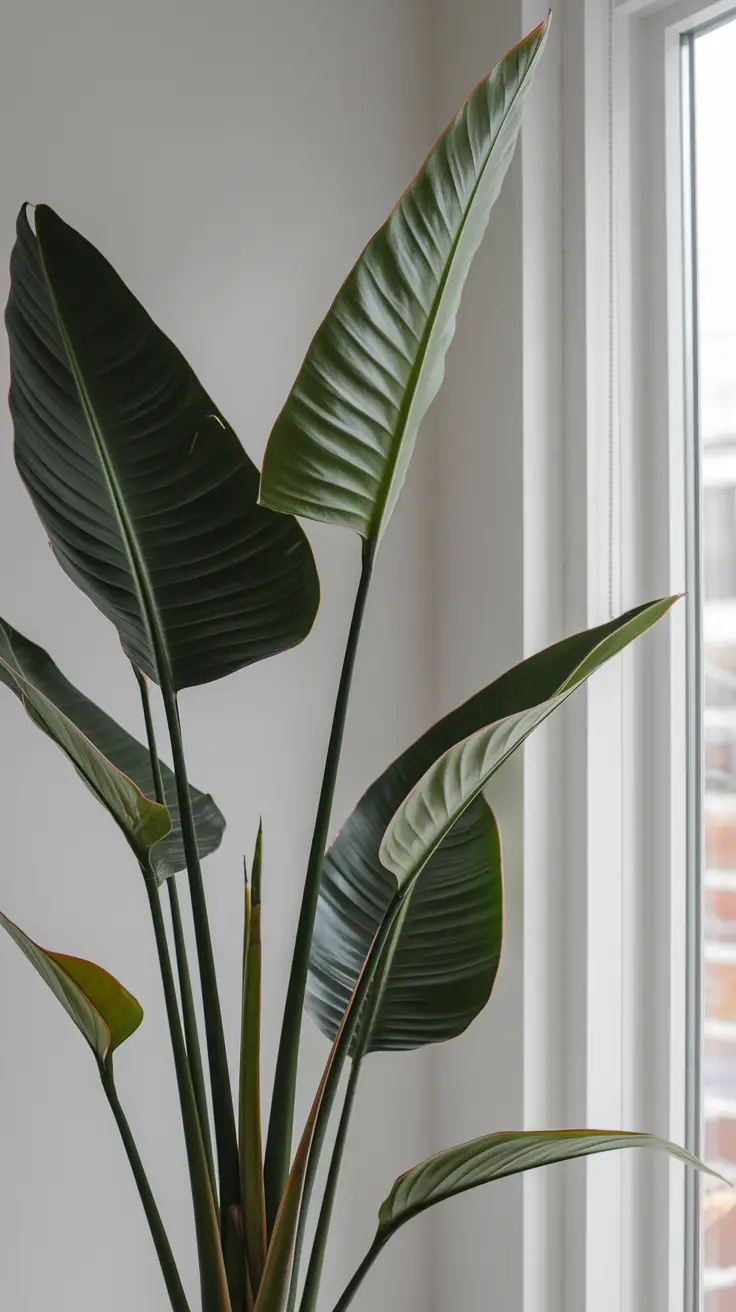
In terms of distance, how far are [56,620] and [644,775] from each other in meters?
0.61

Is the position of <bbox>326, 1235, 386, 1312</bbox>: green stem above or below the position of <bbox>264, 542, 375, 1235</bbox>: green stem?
below

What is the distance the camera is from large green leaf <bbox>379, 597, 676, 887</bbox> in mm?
627

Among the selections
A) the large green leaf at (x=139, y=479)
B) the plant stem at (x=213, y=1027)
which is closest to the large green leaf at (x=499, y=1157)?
the plant stem at (x=213, y=1027)

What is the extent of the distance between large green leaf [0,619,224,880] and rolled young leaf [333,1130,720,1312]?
0.27 meters

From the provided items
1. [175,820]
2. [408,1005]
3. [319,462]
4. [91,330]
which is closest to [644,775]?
[408,1005]

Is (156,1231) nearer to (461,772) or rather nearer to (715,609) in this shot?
(461,772)

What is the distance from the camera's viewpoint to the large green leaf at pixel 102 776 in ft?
2.08

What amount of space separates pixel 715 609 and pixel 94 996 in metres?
0.71

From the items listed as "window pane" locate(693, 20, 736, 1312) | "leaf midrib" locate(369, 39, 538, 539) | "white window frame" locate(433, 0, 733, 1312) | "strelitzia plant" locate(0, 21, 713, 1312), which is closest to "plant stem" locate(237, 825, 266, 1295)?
"strelitzia plant" locate(0, 21, 713, 1312)

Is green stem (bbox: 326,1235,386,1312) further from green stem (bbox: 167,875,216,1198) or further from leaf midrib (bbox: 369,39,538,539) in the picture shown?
leaf midrib (bbox: 369,39,538,539)

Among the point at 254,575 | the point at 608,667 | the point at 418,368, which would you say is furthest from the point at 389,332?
the point at 608,667

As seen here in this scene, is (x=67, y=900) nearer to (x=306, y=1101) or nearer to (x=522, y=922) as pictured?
(x=306, y=1101)

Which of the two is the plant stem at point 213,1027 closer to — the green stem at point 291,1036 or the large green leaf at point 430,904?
the green stem at point 291,1036

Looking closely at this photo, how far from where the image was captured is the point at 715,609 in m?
1.09
